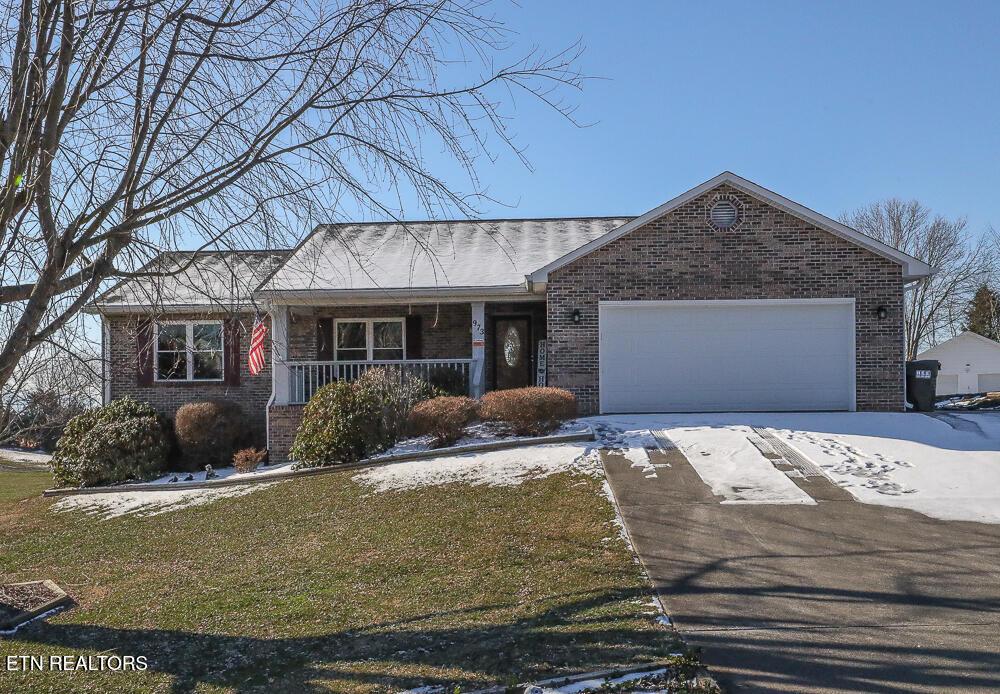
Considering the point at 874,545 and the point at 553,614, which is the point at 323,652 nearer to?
the point at 553,614

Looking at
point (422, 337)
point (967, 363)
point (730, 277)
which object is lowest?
point (967, 363)

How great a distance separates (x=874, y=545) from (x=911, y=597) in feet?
4.62

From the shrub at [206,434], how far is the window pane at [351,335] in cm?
299

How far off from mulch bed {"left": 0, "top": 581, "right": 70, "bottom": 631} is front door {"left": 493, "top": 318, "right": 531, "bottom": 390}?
36.1 ft

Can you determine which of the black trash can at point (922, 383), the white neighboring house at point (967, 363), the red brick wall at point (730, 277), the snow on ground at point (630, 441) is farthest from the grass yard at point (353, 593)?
the white neighboring house at point (967, 363)

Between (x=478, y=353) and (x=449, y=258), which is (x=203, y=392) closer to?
(x=449, y=258)

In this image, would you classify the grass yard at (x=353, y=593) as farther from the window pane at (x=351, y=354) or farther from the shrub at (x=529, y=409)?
the window pane at (x=351, y=354)

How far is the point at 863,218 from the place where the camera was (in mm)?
40719

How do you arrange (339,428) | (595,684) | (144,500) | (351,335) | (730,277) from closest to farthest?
(595,684)
(144,500)
(339,428)
(730,277)
(351,335)

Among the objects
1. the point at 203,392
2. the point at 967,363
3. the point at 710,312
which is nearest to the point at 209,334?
the point at 203,392

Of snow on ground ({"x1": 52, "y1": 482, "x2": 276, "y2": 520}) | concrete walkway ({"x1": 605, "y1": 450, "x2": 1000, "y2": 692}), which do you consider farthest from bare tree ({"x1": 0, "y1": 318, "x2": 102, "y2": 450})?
concrete walkway ({"x1": 605, "y1": 450, "x2": 1000, "y2": 692})

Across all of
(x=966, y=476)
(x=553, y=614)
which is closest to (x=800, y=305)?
(x=966, y=476)

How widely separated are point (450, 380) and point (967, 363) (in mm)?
31992

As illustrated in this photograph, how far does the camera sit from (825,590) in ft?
19.8
